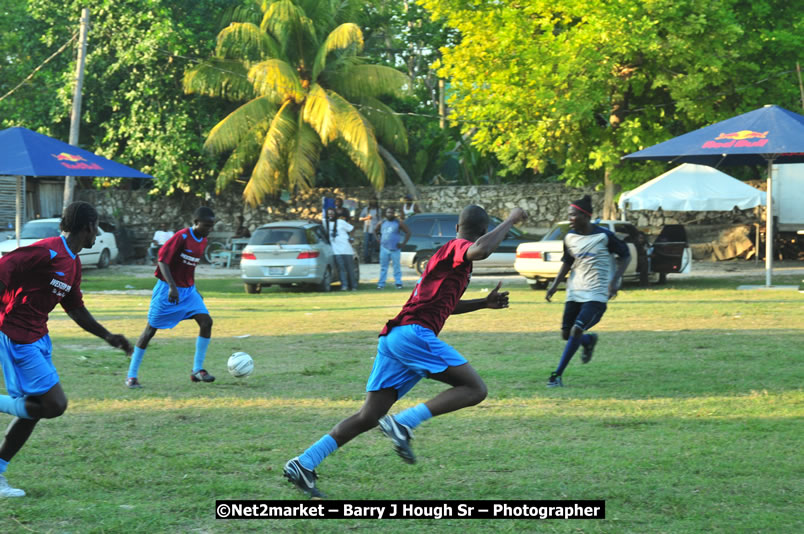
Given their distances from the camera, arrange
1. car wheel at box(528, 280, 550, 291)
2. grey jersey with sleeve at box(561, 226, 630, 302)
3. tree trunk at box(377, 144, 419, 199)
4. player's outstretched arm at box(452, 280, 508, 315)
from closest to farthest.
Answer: player's outstretched arm at box(452, 280, 508, 315)
grey jersey with sleeve at box(561, 226, 630, 302)
car wheel at box(528, 280, 550, 291)
tree trunk at box(377, 144, 419, 199)

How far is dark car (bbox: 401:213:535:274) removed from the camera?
25.2 metres

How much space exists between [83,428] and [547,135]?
18.3m

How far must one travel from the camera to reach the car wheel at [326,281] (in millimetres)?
21422

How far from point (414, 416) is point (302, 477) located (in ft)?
2.28

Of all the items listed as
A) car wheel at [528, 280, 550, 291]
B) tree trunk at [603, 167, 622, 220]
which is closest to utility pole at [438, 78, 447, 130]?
tree trunk at [603, 167, 622, 220]

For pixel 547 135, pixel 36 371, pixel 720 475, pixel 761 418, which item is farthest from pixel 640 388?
pixel 547 135

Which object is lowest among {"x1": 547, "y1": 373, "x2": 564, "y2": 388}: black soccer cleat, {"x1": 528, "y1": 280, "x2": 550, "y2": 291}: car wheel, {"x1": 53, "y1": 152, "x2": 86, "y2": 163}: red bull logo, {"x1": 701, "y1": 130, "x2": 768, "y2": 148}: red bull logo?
{"x1": 547, "y1": 373, "x2": 564, "y2": 388}: black soccer cleat

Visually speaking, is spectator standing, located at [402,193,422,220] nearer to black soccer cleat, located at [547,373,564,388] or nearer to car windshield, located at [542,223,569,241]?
car windshield, located at [542,223,569,241]

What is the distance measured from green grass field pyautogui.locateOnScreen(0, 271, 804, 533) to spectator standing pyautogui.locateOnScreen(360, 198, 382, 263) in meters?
18.8

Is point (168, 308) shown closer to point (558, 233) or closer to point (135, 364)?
point (135, 364)

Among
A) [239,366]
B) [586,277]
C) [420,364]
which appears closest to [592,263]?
[586,277]

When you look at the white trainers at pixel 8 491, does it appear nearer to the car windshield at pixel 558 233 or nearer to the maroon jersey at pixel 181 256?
the maroon jersey at pixel 181 256

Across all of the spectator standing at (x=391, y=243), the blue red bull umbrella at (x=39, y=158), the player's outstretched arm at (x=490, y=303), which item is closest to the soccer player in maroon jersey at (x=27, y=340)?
the player's outstretched arm at (x=490, y=303)

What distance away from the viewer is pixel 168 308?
9.31 metres
